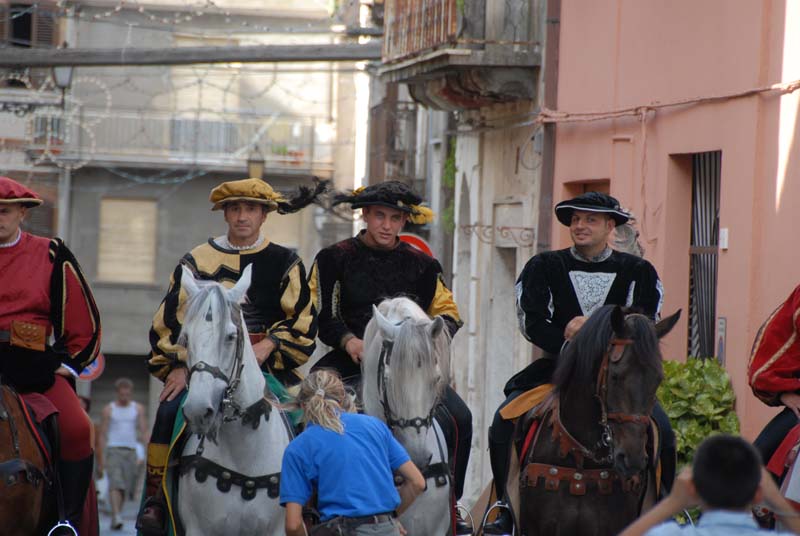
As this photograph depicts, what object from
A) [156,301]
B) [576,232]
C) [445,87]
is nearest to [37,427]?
[576,232]

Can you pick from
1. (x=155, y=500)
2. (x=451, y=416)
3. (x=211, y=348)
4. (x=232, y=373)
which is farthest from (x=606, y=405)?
(x=155, y=500)

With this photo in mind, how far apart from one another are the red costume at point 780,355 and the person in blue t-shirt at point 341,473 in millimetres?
2299

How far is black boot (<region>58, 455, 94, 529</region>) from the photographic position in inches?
358

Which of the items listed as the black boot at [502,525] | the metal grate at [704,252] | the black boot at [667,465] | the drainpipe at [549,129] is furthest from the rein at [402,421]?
the drainpipe at [549,129]

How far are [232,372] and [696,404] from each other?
17.7ft

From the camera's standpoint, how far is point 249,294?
30.6ft

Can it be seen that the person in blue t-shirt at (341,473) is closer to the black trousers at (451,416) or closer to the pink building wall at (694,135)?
the black trousers at (451,416)

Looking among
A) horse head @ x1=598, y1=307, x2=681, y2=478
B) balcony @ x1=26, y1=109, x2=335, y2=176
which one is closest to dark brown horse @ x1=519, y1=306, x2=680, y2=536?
horse head @ x1=598, y1=307, x2=681, y2=478

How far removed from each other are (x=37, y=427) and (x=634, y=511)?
3.37 metres

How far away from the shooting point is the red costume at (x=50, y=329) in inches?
353

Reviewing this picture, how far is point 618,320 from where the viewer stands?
784cm

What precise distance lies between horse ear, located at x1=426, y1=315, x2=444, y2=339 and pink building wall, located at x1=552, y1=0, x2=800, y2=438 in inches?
86.6

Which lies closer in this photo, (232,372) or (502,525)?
(232,372)

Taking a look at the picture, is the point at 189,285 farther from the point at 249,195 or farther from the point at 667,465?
the point at 667,465
